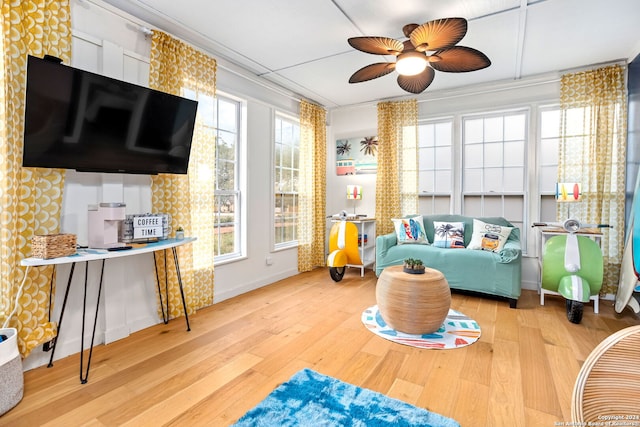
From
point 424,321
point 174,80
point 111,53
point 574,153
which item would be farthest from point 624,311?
point 111,53

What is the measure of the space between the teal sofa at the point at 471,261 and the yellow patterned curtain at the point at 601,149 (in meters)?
0.87

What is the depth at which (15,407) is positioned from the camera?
1.76 metres

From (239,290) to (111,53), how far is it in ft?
8.64

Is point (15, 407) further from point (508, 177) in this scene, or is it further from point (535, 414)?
point (508, 177)

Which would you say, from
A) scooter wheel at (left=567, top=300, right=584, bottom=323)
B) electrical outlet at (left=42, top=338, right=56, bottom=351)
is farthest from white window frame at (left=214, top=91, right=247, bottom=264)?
scooter wheel at (left=567, top=300, right=584, bottom=323)

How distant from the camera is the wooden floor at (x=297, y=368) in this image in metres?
1.72

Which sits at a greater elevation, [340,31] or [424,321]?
[340,31]

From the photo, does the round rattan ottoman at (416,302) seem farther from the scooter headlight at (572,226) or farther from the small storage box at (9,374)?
the small storage box at (9,374)

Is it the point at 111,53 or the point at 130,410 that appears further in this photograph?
the point at 111,53

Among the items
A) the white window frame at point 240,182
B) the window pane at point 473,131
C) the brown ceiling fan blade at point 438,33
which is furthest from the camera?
the window pane at point 473,131

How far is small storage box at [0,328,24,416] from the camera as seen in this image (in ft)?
5.57

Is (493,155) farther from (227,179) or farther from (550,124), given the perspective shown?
(227,179)

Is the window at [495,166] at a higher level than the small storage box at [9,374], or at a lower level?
higher

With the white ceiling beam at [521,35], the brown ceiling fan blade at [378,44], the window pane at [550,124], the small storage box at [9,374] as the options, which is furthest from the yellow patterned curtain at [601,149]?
the small storage box at [9,374]
